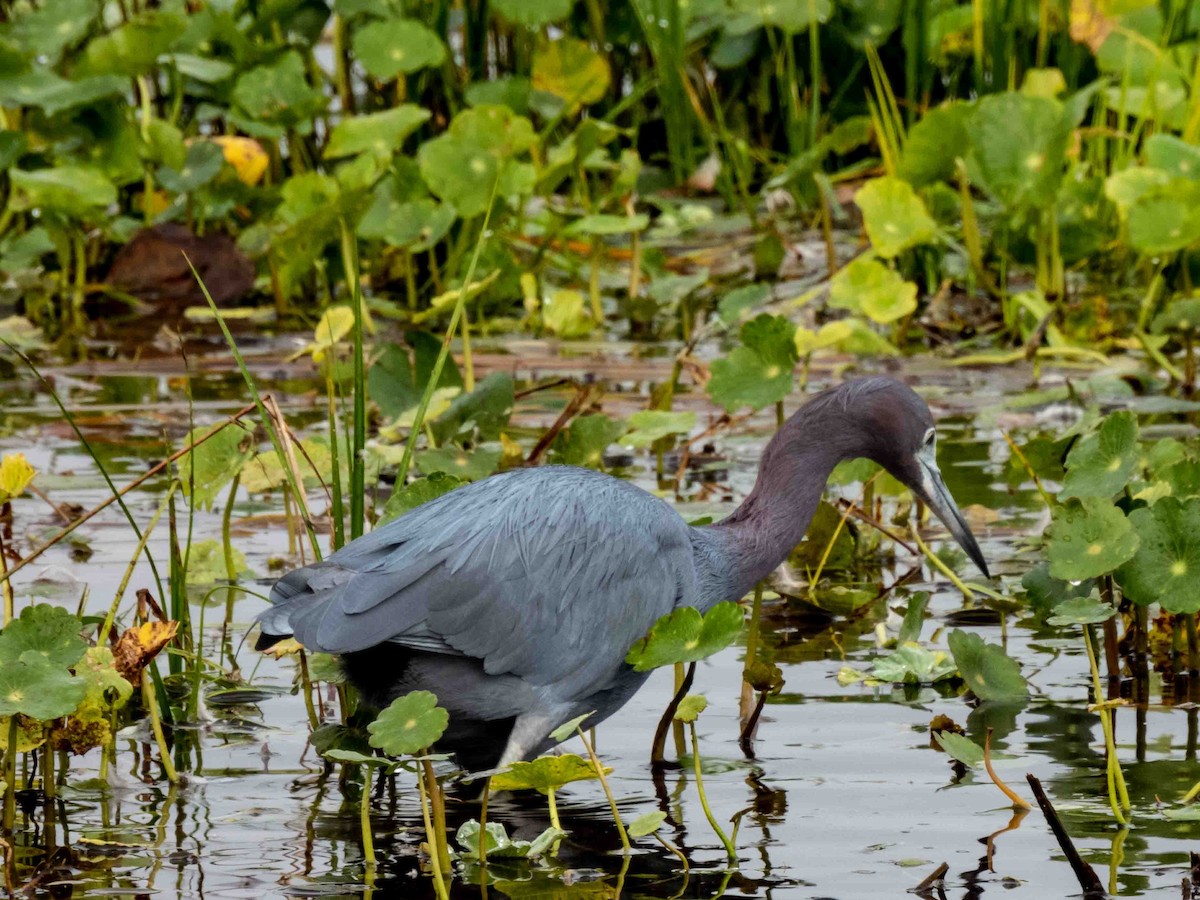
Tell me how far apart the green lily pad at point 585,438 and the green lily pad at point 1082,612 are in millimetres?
1607

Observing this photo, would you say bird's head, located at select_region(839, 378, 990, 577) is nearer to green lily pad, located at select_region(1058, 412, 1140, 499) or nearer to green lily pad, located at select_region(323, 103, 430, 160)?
green lily pad, located at select_region(1058, 412, 1140, 499)

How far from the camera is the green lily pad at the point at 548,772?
343 centimetres

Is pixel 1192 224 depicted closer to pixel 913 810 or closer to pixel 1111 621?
pixel 1111 621

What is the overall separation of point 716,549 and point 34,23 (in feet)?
17.4

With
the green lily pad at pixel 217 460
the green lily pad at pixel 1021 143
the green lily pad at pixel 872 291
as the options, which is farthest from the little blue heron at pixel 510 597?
the green lily pad at pixel 1021 143

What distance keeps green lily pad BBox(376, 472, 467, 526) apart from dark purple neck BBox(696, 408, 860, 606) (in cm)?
62

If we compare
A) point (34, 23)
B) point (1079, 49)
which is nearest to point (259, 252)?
point (34, 23)

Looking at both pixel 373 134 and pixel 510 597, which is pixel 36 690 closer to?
pixel 510 597

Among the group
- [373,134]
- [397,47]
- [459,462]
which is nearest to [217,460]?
[459,462]

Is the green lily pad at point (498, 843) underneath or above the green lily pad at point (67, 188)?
underneath

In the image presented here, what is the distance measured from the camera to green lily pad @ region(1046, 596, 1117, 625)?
4.00 m

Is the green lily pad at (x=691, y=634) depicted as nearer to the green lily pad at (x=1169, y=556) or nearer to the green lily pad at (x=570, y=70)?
the green lily pad at (x=1169, y=556)

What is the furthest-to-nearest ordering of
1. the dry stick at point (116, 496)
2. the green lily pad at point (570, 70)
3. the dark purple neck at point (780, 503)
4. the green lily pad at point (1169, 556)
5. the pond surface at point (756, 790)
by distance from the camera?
the green lily pad at point (570, 70)
the dark purple neck at point (780, 503)
the green lily pad at point (1169, 556)
the dry stick at point (116, 496)
the pond surface at point (756, 790)

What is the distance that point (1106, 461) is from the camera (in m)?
4.37
